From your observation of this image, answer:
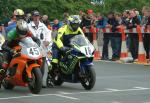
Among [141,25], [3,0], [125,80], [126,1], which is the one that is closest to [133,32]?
[141,25]

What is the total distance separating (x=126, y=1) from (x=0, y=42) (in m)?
31.9

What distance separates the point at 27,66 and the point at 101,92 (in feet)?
5.99

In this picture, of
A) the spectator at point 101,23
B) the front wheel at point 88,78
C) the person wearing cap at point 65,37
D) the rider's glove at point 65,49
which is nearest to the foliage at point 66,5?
the spectator at point 101,23

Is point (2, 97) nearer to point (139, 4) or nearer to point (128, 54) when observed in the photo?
point (128, 54)

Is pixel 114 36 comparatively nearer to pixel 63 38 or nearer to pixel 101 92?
pixel 63 38

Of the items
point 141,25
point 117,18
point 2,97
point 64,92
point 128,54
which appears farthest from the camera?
point 128,54

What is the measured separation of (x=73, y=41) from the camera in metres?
13.7

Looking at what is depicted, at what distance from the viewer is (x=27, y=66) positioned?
41.5 ft

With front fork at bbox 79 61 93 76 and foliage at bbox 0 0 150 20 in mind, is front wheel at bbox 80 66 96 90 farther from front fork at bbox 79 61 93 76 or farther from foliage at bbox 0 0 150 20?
foliage at bbox 0 0 150 20

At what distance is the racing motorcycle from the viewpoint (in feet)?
43.8

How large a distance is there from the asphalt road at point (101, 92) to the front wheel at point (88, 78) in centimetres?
15

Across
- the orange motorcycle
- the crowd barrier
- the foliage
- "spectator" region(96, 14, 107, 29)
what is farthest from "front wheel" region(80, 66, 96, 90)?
the foliage

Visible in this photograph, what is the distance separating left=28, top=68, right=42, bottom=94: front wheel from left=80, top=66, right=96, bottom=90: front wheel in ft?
4.46

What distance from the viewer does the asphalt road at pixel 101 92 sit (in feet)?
39.1
